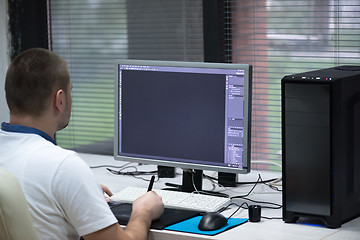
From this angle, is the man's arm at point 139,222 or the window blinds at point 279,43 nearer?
A: the man's arm at point 139,222

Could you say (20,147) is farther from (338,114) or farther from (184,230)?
(338,114)

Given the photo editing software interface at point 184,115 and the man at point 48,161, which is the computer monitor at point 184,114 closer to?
the photo editing software interface at point 184,115

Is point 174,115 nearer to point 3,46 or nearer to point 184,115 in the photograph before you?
point 184,115

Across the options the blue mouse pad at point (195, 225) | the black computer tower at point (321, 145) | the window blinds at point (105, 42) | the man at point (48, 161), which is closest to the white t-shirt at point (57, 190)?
the man at point (48, 161)

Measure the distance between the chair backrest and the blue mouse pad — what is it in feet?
1.88

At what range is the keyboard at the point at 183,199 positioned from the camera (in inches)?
91.4

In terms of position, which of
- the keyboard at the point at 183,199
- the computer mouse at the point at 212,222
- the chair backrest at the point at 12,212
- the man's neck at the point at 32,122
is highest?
the man's neck at the point at 32,122

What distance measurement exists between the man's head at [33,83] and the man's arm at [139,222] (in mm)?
387

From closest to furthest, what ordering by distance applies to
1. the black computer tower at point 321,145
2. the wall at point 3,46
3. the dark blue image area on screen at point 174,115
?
the black computer tower at point 321,145, the dark blue image area on screen at point 174,115, the wall at point 3,46

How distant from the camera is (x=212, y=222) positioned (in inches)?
84.4

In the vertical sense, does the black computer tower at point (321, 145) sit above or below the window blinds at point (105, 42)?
below

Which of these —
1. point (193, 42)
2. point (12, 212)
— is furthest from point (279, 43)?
point (12, 212)

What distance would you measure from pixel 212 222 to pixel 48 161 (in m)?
0.57

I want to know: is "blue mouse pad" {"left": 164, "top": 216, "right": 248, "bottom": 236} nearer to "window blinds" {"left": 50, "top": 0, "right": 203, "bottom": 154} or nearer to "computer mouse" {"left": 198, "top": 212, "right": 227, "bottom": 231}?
"computer mouse" {"left": 198, "top": 212, "right": 227, "bottom": 231}
